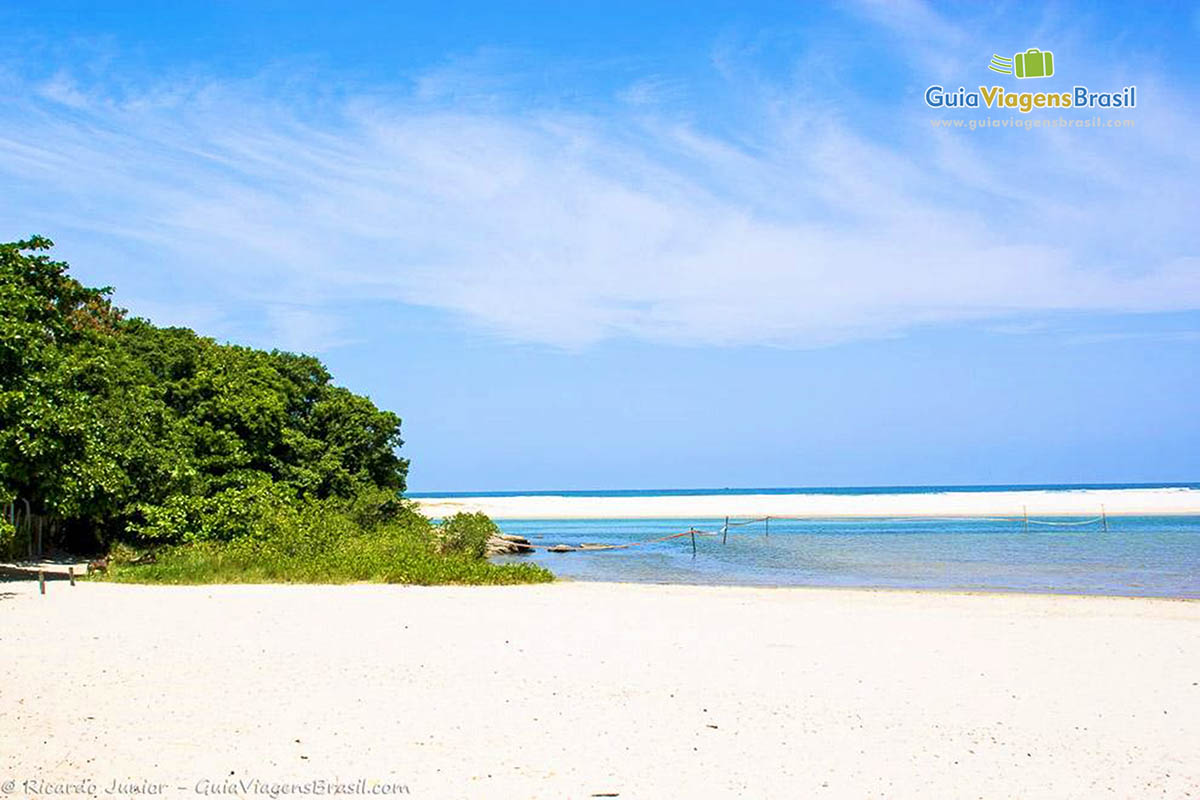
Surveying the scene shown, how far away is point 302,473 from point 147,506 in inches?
232

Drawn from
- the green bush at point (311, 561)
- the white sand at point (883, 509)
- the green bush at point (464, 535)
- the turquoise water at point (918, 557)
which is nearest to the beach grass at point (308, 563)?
the green bush at point (311, 561)

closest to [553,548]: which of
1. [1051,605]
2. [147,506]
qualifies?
[147,506]

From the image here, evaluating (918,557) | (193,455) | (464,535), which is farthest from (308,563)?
(918,557)

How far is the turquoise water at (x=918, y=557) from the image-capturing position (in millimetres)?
26422

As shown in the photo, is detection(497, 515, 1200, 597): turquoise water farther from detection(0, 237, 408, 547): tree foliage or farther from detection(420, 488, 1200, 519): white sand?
detection(420, 488, 1200, 519): white sand

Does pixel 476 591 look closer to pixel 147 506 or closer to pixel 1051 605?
pixel 147 506

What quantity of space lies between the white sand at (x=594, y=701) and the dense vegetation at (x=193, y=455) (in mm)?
4458

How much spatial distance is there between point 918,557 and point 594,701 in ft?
95.3

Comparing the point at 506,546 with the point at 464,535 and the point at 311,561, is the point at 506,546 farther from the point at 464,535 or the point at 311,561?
the point at 311,561

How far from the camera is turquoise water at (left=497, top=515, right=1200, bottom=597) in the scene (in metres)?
26.4

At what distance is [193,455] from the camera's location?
24953 millimetres

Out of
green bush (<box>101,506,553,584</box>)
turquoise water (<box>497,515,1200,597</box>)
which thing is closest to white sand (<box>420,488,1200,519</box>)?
turquoise water (<box>497,515,1200,597</box>)

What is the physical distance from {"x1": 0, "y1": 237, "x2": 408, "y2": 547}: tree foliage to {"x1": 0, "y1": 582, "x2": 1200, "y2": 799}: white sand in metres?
4.10

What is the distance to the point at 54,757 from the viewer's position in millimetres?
7094
